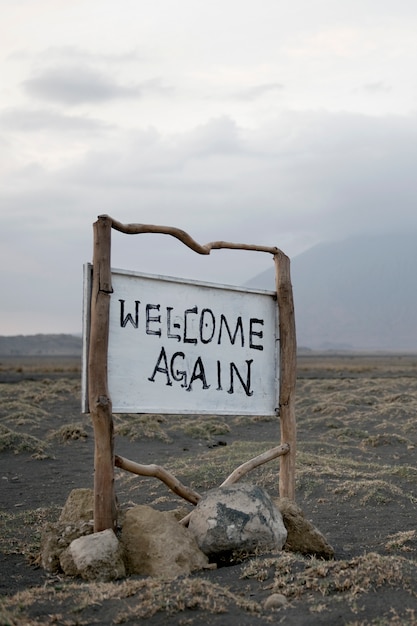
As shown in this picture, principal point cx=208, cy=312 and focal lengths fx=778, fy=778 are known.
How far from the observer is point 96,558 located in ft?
18.9

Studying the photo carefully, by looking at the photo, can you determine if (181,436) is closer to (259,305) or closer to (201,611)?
(259,305)

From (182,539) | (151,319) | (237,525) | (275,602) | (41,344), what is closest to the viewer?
(275,602)

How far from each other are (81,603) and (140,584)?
16.7 inches

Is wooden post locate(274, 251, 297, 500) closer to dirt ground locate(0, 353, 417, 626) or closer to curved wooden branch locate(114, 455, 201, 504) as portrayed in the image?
dirt ground locate(0, 353, 417, 626)

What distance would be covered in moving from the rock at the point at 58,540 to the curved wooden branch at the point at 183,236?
8.05ft

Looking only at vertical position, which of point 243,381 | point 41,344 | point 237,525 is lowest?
point 237,525

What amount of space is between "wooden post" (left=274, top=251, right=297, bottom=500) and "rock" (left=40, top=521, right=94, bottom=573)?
1.92m

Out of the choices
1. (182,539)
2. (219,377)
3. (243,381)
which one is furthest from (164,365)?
(182,539)

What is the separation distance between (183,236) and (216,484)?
189 inches

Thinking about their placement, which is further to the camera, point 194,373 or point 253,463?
point 253,463

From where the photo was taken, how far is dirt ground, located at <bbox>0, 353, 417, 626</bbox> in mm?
4742

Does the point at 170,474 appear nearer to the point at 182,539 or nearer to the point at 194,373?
the point at 182,539

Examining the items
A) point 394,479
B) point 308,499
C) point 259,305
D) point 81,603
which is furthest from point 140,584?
point 394,479

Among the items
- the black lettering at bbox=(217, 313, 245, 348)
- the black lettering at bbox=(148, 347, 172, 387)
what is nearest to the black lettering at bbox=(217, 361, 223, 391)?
the black lettering at bbox=(217, 313, 245, 348)
